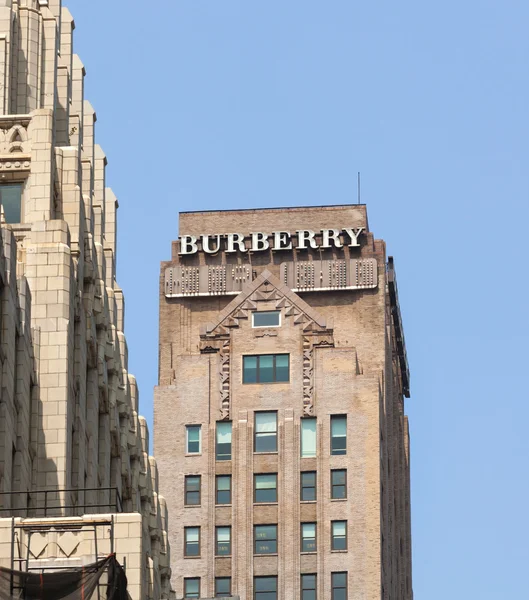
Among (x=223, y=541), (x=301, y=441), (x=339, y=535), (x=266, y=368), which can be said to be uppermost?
(x=266, y=368)

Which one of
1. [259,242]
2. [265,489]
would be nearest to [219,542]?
[265,489]

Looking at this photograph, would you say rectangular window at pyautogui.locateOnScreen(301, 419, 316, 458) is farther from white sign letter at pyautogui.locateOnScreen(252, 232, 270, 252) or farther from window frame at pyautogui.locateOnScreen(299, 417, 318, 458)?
white sign letter at pyautogui.locateOnScreen(252, 232, 270, 252)

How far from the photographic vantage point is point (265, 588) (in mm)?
129625

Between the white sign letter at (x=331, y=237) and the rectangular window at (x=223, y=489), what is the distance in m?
22.2

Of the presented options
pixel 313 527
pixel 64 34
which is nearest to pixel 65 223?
pixel 64 34

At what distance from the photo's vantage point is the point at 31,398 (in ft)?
208

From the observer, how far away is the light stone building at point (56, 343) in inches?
1939

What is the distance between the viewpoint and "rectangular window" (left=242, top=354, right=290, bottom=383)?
134m

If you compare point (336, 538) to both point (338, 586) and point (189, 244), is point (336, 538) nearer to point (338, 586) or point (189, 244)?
point (338, 586)

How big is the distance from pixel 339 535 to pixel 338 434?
21.4 feet

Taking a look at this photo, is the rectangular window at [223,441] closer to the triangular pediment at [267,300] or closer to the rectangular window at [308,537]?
the triangular pediment at [267,300]

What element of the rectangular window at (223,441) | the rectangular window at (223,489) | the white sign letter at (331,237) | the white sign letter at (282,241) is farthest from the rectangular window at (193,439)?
the white sign letter at (331,237)

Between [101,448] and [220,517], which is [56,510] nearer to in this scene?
[101,448]

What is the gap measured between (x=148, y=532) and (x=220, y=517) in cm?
4803
